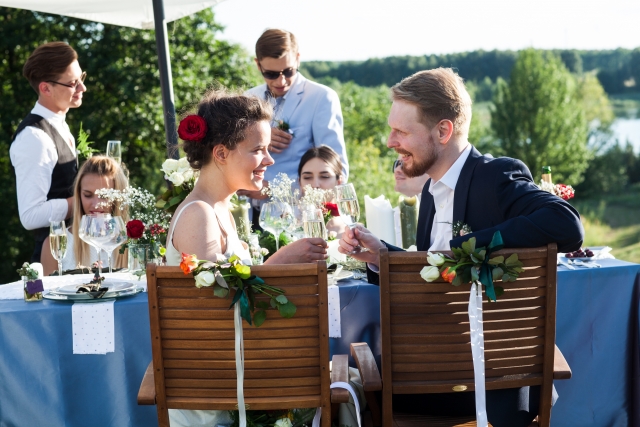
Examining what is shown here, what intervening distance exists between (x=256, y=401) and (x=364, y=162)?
9653 mm

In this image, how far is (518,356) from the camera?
222 cm

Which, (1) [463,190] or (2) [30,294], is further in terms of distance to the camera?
(2) [30,294]

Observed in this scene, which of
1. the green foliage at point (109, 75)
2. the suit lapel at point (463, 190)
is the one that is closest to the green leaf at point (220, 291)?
the suit lapel at point (463, 190)

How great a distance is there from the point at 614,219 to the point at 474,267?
45.2ft

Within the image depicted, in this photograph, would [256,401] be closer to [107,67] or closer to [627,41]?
[107,67]

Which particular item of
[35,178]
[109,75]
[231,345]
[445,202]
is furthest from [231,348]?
[109,75]

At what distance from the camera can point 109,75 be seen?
920 cm

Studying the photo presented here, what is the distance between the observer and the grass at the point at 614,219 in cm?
1374

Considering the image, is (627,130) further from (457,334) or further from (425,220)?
(457,334)

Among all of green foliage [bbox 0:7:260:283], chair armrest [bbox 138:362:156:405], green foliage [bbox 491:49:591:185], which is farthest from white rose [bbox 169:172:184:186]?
green foliage [bbox 491:49:591:185]

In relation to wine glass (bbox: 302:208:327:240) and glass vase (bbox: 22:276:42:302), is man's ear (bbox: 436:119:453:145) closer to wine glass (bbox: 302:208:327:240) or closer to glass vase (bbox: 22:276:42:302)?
wine glass (bbox: 302:208:327:240)

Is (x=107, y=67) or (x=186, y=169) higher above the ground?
(x=107, y=67)

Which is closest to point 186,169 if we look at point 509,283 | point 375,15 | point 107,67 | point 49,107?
point 509,283

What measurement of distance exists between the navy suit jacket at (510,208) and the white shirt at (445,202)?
9 cm
